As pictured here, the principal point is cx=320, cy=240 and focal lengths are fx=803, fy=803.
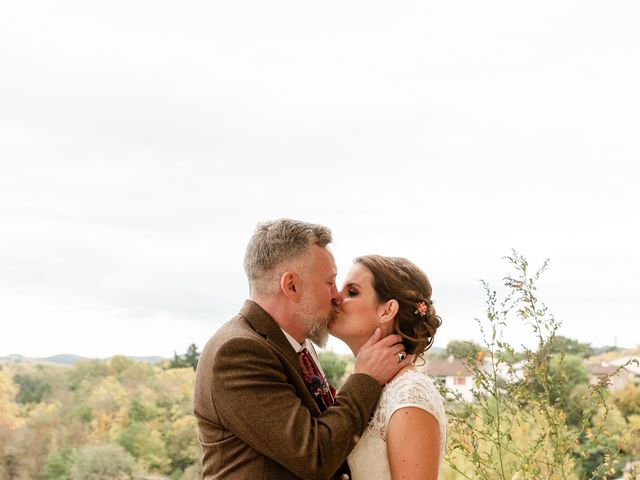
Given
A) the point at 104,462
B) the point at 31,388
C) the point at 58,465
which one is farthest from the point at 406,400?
the point at 31,388

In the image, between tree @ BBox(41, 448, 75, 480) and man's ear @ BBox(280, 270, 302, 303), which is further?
tree @ BBox(41, 448, 75, 480)

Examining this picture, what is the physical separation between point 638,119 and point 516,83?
1.37 m

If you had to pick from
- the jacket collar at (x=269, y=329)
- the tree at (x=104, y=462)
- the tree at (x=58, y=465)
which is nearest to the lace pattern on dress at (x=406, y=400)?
the jacket collar at (x=269, y=329)

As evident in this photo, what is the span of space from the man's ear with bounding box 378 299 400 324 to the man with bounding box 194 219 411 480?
60mm

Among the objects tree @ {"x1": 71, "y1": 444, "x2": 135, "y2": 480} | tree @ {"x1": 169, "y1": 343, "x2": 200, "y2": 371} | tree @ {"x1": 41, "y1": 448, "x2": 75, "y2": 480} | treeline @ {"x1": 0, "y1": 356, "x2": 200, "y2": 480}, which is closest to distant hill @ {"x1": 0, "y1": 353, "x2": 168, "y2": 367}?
treeline @ {"x1": 0, "y1": 356, "x2": 200, "y2": 480}

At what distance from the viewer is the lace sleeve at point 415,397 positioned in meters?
2.18

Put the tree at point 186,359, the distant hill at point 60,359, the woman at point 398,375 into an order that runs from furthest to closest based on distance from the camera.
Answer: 1. the distant hill at point 60,359
2. the tree at point 186,359
3. the woman at point 398,375

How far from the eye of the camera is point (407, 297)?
2.37m

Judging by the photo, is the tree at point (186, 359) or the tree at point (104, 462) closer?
the tree at point (104, 462)

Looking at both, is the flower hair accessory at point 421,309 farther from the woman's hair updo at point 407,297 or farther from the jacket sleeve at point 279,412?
the jacket sleeve at point 279,412

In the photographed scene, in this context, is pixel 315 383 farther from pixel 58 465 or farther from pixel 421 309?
pixel 58 465

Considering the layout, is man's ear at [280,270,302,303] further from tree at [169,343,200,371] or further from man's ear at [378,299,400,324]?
tree at [169,343,200,371]

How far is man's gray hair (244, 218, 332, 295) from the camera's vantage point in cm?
226

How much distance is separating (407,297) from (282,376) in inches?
19.2
